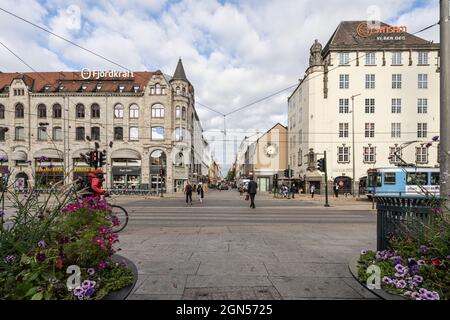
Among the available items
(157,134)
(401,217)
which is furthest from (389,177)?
(157,134)

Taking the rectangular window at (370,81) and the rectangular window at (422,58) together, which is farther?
the rectangular window at (370,81)

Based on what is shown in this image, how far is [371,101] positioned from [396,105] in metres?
3.67

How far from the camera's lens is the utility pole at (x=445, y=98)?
15.1ft

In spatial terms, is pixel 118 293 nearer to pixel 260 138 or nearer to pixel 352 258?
pixel 352 258

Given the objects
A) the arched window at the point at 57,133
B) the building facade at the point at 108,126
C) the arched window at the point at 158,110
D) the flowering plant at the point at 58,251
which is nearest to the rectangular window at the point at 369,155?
the building facade at the point at 108,126

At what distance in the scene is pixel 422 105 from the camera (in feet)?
126

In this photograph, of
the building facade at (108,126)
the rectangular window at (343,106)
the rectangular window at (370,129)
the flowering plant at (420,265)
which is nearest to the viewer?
the flowering plant at (420,265)

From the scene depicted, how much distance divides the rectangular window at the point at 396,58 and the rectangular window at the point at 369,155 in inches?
491

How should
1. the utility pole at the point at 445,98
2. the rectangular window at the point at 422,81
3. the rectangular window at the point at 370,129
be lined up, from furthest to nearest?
the rectangular window at the point at 370,129
the rectangular window at the point at 422,81
the utility pole at the point at 445,98

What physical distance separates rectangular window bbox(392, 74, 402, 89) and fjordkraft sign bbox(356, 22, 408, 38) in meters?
6.53

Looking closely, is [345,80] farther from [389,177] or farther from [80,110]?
[80,110]

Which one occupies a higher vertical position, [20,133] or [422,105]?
[422,105]

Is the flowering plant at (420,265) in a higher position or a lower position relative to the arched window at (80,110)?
lower

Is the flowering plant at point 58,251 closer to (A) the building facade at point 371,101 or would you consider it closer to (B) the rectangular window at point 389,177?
(B) the rectangular window at point 389,177
